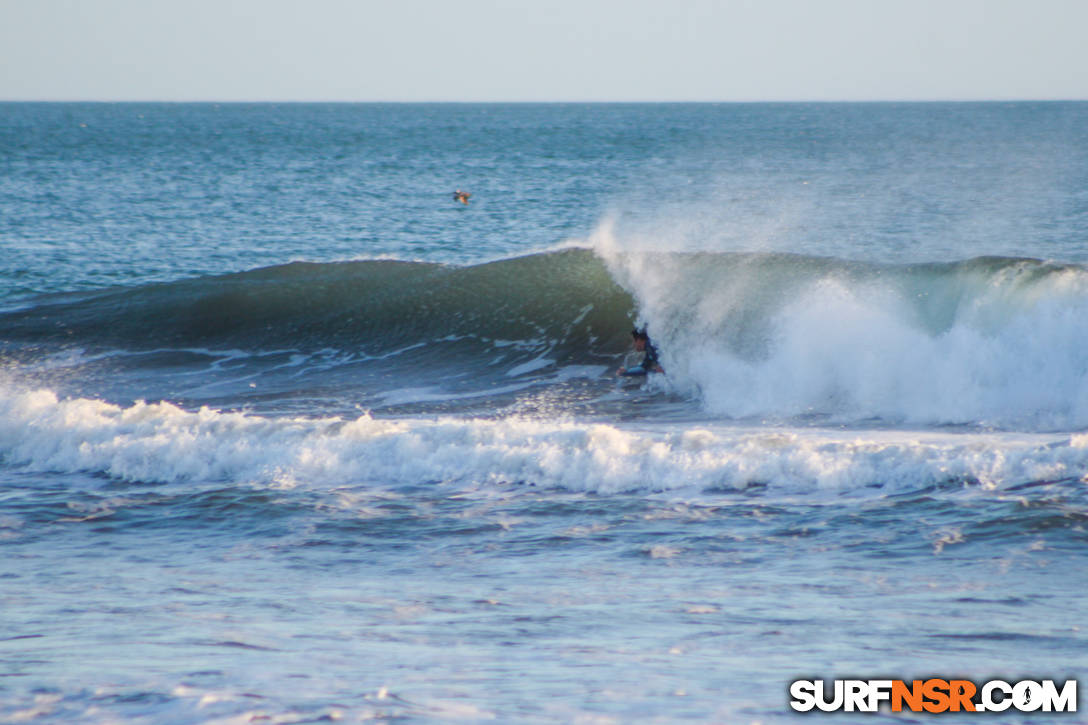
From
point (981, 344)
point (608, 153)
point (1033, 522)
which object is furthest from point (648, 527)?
point (608, 153)

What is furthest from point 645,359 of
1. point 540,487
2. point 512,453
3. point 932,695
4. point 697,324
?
point 932,695

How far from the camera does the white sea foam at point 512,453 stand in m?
9.51

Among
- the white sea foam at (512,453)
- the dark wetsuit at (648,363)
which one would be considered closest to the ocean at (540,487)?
the white sea foam at (512,453)

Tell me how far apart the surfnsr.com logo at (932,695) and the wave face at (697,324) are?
650cm

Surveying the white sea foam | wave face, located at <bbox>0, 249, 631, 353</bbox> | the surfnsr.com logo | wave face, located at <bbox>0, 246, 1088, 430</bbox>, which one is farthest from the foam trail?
the surfnsr.com logo

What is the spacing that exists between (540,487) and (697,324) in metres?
6.45

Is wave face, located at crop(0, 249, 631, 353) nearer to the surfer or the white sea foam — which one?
the surfer

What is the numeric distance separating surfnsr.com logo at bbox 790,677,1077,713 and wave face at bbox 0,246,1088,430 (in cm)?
650

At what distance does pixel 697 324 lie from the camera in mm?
15820

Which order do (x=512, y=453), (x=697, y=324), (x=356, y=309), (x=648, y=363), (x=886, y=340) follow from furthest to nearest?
(x=356, y=309) < (x=697, y=324) < (x=648, y=363) < (x=886, y=340) < (x=512, y=453)

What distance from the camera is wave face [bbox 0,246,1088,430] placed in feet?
42.1

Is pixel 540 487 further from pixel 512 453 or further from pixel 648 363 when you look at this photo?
pixel 648 363

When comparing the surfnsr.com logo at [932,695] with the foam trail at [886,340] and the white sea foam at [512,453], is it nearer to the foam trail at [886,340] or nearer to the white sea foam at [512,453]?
the white sea foam at [512,453]

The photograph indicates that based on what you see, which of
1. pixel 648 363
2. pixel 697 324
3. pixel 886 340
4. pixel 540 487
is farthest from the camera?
pixel 697 324
